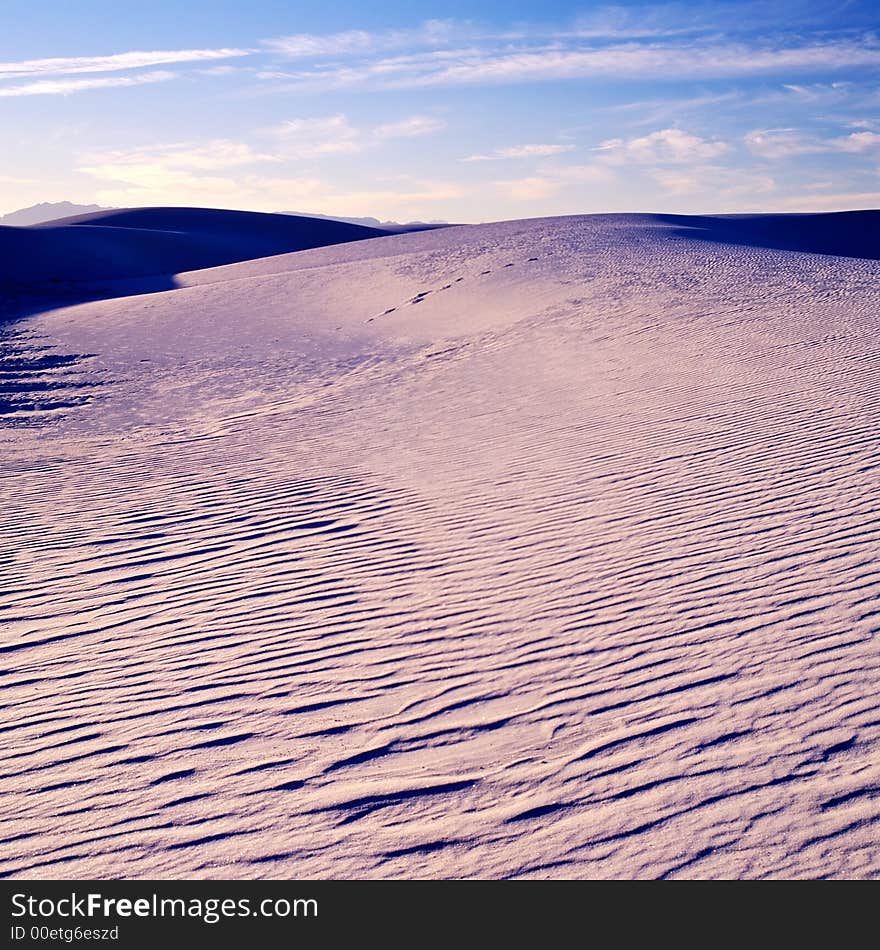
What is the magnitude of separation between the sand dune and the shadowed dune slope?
28.3 metres

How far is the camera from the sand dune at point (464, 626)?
3354 mm

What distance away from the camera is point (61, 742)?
4117 mm

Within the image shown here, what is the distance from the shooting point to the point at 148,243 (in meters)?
46.2

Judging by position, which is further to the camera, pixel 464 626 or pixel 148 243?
pixel 148 243

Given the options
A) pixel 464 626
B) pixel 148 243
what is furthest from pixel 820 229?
pixel 464 626

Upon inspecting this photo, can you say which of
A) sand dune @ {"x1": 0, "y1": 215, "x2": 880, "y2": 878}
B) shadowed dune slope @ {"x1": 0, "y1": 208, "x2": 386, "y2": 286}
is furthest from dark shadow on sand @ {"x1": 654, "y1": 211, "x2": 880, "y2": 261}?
sand dune @ {"x1": 0, "y1": 215, "x2": 880, "y2": 878}

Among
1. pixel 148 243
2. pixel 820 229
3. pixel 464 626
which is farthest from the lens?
pixel 820 229

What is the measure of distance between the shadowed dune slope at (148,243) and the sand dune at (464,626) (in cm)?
2829

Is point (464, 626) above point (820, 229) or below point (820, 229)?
below

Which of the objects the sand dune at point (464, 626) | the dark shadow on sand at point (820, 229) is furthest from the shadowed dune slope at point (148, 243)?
the sand dune at point (464, 626)

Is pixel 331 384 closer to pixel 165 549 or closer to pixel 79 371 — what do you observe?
pixel 79 371

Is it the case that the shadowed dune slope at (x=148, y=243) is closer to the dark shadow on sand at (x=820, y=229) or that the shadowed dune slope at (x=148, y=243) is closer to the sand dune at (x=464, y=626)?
the dark shadow on sand at (x=820, y=229)

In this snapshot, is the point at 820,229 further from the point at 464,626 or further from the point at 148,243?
the point at 464,626

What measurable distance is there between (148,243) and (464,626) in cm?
4536
